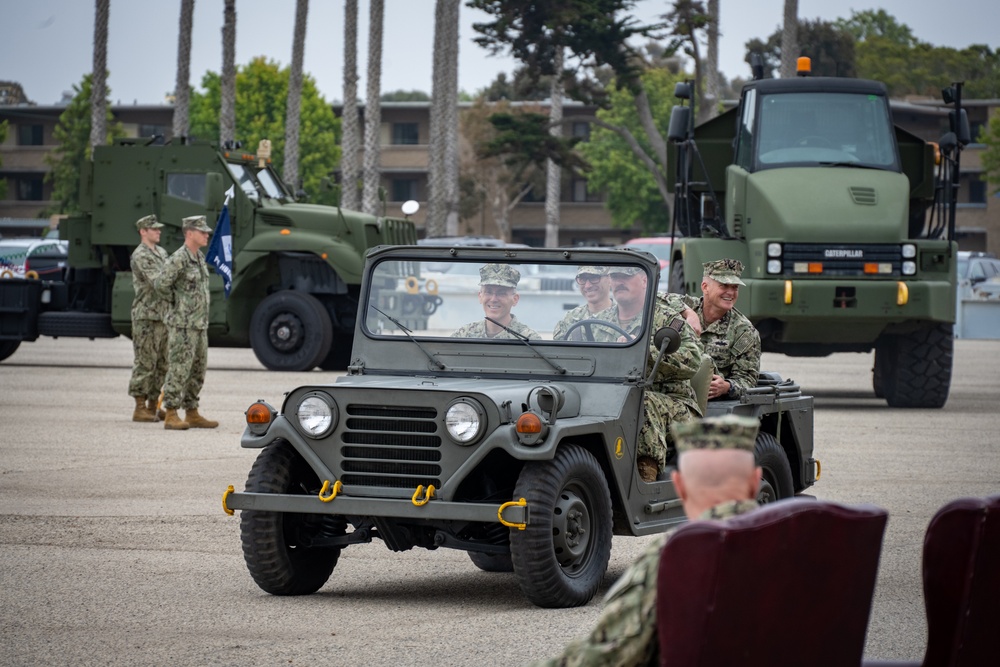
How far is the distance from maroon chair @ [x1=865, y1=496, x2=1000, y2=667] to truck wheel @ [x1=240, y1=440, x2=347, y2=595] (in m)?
3.79

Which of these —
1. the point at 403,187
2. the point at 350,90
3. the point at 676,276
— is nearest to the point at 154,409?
the point at 676,276

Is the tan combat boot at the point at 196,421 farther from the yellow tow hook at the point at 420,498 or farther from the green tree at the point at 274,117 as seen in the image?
the green tree at the point at 274,117

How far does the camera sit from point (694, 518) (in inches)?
142

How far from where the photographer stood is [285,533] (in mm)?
7594

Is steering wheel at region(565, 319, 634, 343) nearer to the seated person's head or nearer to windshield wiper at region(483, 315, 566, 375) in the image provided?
windshield wiper at region(483, 315, 566, 375)

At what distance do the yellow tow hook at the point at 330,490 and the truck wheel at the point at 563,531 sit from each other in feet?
2.62

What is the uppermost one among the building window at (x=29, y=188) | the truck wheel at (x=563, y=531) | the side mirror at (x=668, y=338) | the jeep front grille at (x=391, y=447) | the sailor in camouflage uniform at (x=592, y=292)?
the building window at (x=29, y=188)

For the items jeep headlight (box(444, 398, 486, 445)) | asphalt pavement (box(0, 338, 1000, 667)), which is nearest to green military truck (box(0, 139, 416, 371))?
asphalt pavement (box(0, 338, 1000, 667))

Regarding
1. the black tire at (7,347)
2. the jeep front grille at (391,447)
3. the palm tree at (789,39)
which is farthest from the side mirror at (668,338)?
the palm tree at (789,39)

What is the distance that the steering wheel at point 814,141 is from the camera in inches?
711

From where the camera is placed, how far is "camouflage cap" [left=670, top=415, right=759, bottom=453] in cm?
363

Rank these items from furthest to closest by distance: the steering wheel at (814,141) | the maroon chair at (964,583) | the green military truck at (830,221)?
the steering wheel at (814,141) → the green military truck at (830,221) → the maroon chair at (964,583)

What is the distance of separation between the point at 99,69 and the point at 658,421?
45.6 meters

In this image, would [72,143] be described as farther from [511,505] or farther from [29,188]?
[511,505]
